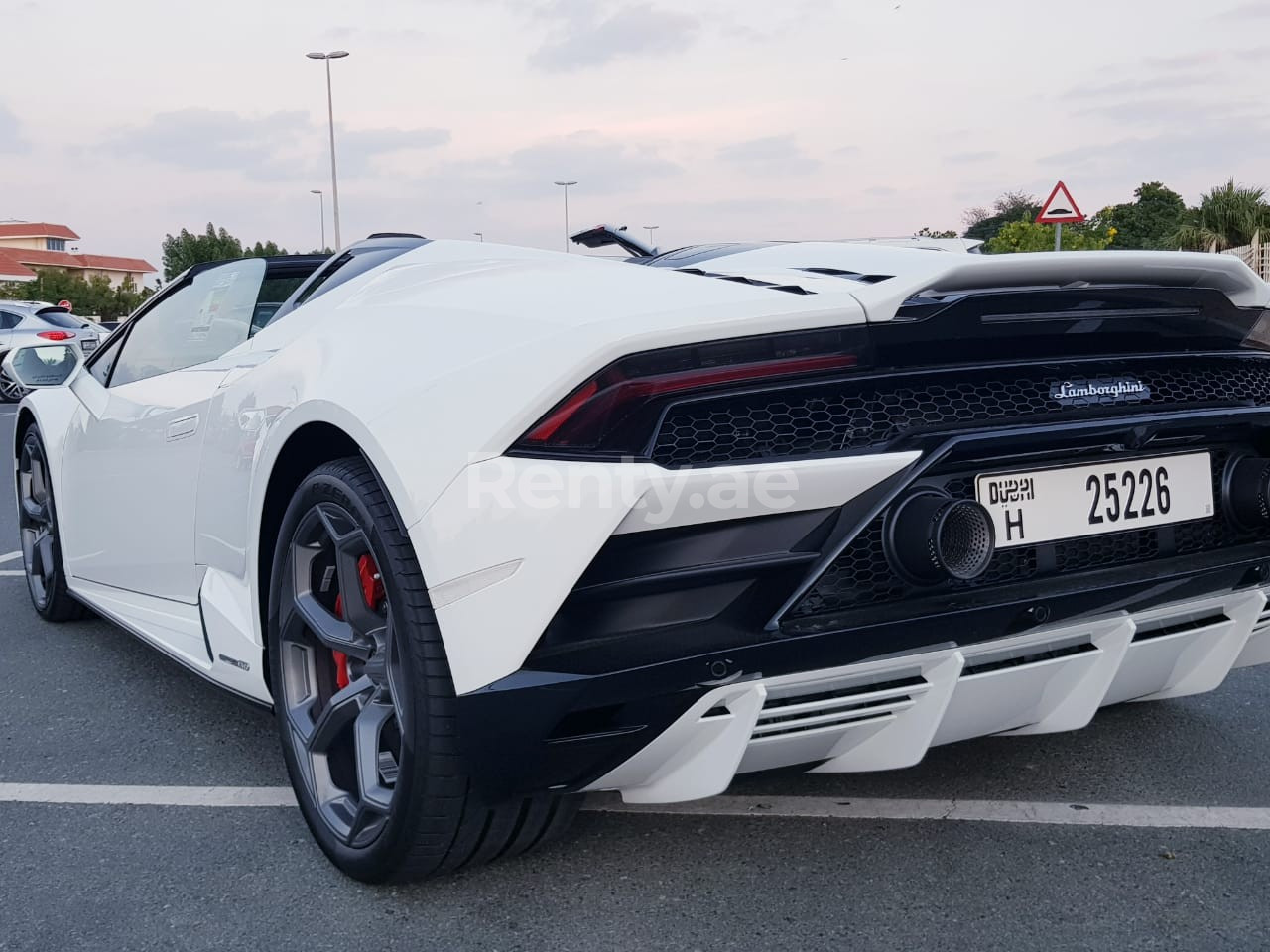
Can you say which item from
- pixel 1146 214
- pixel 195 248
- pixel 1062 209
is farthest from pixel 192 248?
pixel 1062 209

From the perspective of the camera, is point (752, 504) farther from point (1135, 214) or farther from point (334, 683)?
point (1135, 214)

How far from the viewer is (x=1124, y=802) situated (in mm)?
2713

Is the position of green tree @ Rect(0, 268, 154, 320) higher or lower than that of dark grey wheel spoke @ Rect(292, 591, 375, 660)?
higher

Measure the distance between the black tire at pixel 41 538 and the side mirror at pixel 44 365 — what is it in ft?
0.81

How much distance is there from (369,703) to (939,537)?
3.60 feet

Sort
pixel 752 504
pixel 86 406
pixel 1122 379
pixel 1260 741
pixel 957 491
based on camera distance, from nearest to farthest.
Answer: pixel 752 504 → pixel 957 491 → pixel 1122 379 → pixel 1260 741 → pixel 86 406

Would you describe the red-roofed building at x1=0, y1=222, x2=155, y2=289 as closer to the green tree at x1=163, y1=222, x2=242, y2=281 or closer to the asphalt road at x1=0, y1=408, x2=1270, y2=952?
the green tree at x1=163, y1=222, x2=242, y2=281

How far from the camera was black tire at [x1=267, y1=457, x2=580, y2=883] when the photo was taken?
2.06 m

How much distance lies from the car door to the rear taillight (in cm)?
134

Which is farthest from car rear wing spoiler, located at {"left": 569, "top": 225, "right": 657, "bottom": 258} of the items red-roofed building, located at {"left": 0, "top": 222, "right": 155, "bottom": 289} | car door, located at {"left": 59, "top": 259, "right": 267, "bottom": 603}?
red-roofed building, located at {"left": 0, "top": 222, "right": 155, "bottom": 289}

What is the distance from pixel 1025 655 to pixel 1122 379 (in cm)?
54

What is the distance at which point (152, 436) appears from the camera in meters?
3.32

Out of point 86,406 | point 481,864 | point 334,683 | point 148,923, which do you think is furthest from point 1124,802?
point 86,406

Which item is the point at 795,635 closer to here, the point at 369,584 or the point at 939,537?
the point at 939,537
